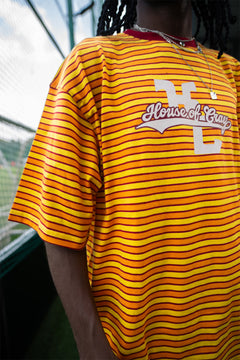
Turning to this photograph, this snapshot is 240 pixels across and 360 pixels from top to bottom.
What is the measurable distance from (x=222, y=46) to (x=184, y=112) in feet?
1.09

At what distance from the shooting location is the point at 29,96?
1800mm

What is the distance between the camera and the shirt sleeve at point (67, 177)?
47 cm

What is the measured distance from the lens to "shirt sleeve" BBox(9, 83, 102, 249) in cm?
47

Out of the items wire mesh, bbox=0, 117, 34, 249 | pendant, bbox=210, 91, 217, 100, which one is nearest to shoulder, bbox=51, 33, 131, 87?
pendant, bbox=210, 91, 217, 100

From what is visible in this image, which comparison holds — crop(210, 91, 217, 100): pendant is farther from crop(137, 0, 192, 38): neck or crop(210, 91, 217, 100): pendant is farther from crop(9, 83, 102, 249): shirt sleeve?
crop(9, 83, 102, 249): shirt sleeve

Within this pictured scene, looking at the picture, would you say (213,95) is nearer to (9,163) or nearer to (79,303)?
(79,303)

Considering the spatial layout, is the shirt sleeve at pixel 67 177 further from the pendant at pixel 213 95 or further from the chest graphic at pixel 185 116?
the pendant at pixel 213 95

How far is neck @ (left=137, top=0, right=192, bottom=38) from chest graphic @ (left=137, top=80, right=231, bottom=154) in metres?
0.20

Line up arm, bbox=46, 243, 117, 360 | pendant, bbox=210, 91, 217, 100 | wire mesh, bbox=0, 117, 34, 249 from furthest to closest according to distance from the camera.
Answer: wire mesh, bbox=0, 117, 34, 249
pendant, bbox=210, 91, 217, 100
arm, bbox=46, 243, 117, 360

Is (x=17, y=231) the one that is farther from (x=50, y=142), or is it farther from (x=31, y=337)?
(x=50, y=142)

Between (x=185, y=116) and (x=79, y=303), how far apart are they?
476 millimetres

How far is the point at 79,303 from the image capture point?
47 centimetres

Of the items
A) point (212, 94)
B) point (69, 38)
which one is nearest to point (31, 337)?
point (212, 94)

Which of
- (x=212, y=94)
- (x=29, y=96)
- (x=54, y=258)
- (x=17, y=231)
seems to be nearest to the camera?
(x=54, y=258)
